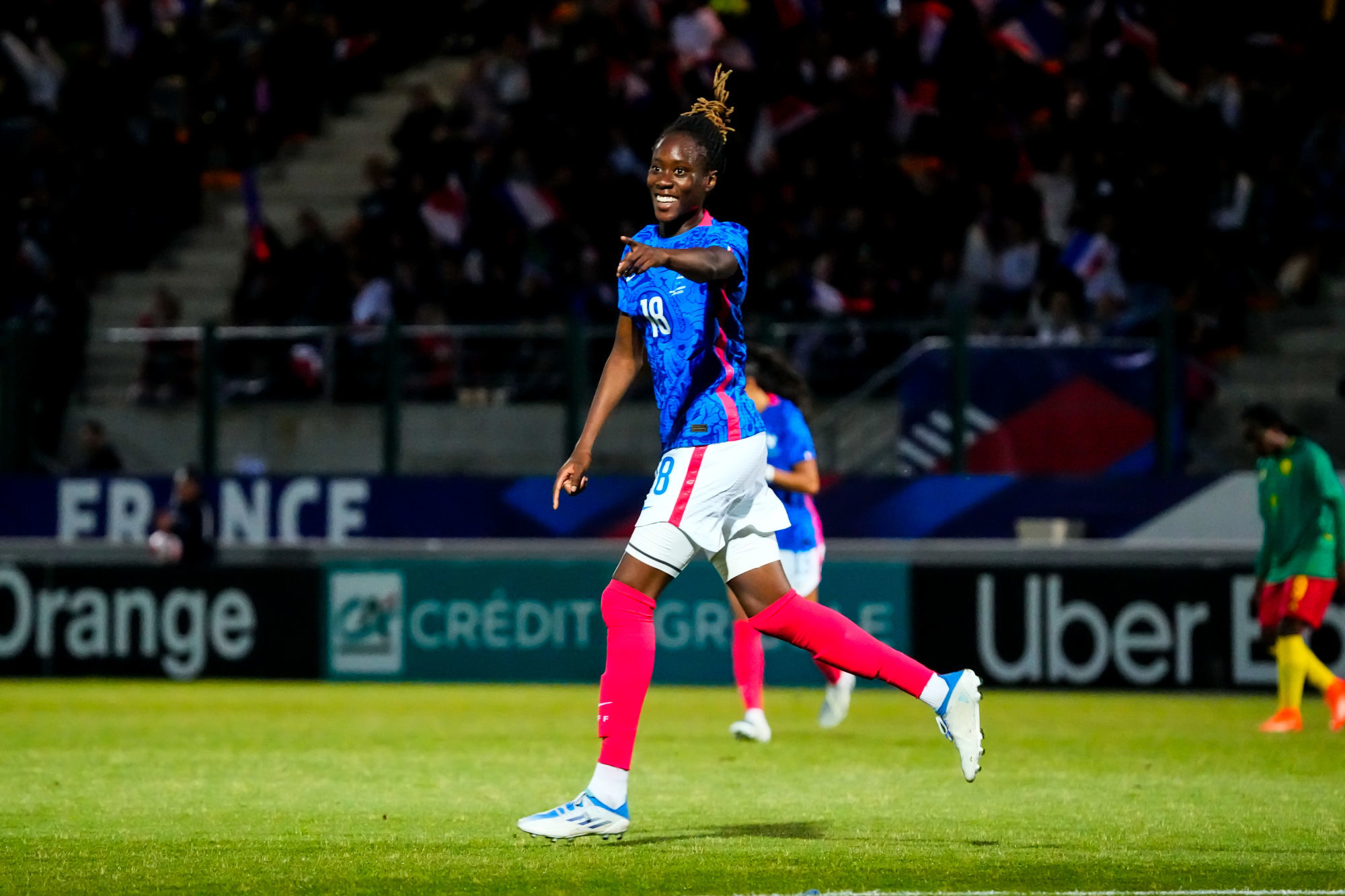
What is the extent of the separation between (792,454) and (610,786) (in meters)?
4.79

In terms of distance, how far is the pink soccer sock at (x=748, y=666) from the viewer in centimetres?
1103

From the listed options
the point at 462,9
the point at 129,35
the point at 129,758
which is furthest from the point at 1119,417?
the point at 129,35

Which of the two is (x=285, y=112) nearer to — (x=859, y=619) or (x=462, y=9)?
(x=462, y=9)

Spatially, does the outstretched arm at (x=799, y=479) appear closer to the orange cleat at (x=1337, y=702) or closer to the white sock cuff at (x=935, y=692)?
the orange cleat at (x=1337, y=702)

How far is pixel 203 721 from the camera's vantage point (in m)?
12.6

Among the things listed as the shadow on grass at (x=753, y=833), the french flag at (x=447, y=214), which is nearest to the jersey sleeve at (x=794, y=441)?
the shadow on grass at (x=753, y=833)

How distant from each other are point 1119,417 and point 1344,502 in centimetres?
400

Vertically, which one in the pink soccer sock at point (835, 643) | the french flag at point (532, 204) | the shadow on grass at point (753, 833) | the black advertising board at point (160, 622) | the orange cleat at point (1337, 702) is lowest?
the black advertising board at point (160, 622)

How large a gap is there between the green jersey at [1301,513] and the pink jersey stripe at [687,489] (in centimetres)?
651

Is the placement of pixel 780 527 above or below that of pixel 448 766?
above

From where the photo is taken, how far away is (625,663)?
6715 millimetres

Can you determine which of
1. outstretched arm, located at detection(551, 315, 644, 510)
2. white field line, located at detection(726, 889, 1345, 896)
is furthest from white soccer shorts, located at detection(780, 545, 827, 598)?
white field line, located at detection(726, 889, 1345, 896)

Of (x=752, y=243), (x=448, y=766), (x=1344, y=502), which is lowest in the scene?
(x=448, y=766)

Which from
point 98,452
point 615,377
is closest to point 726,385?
point 615,377
